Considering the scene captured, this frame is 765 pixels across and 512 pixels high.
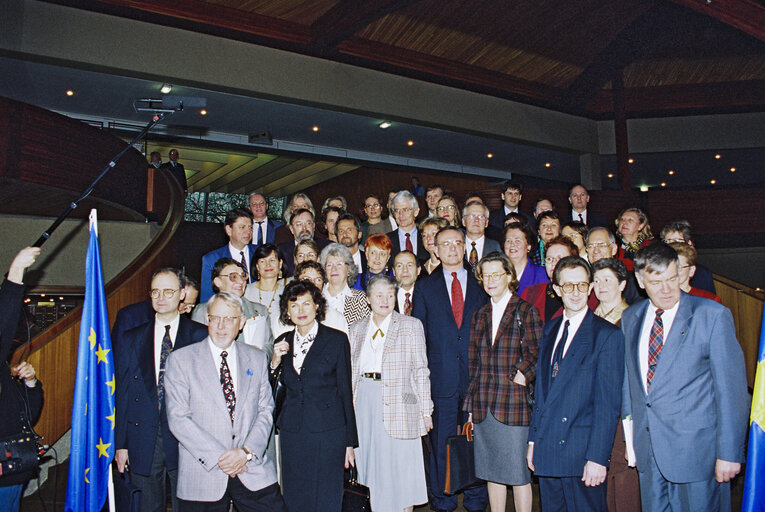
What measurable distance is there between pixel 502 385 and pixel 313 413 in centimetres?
100

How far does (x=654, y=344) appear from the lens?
279 centimetres

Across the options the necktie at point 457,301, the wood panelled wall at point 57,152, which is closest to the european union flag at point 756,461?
the necktie at point 457,301

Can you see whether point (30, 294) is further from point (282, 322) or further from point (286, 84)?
point (282, 322)

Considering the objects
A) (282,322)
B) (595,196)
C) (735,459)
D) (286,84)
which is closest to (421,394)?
(282,322)

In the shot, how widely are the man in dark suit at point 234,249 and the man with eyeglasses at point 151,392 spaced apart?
1281 mm

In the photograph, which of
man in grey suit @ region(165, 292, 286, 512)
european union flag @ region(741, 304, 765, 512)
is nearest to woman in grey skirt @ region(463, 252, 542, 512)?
european union flag @ region(741, 304, 765, 512)

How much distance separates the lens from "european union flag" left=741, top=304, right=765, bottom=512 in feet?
8.30

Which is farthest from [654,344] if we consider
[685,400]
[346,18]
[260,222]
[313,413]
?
[346,18]

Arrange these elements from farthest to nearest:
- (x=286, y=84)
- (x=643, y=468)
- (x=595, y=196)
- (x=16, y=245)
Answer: (x=595, y=196)
(x=286, y=84)
(x=16, y=245)
(x=643, y=468)

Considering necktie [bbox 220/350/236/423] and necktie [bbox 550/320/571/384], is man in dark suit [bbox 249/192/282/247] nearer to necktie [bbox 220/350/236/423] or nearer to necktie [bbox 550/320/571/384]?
necktie [bbox 220/350/236/423]

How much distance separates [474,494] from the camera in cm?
365

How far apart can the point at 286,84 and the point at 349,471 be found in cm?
723

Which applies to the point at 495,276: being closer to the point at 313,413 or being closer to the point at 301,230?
the point at 313,413

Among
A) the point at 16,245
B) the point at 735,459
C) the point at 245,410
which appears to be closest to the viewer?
the point at 735,459
